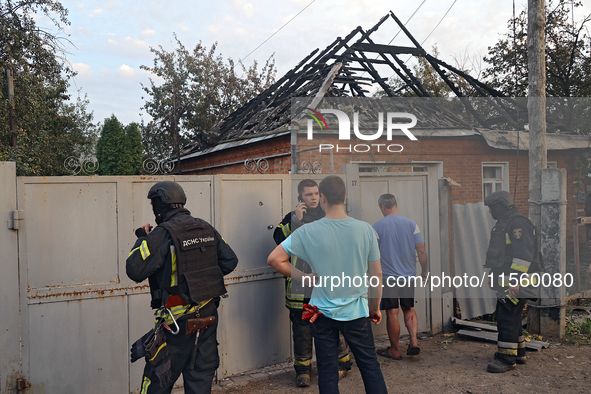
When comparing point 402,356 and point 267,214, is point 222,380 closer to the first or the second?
point 267,214

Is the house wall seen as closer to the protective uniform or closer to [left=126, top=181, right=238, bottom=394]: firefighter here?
the protective uniform

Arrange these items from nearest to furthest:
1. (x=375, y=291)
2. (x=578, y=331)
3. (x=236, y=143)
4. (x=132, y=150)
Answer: (x=375, y=291) → (x=578, y=331) → (x=236, y=143) → (x=132, y=150)

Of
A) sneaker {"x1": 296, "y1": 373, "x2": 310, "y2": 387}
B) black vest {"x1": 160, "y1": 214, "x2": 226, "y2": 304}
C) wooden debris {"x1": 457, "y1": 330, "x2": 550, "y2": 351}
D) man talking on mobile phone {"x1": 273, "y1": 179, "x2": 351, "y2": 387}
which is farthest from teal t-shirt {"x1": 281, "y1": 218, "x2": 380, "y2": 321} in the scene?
wooden debris {"x1": 457, "y1": 330, "x2": 550, "y2": 351}

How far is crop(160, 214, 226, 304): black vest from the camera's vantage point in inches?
122

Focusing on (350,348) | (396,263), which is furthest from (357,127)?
(350,348)

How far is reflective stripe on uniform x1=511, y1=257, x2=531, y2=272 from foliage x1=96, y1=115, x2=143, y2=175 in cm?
928

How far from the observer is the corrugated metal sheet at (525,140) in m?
12.2

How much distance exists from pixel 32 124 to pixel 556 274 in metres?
11.0

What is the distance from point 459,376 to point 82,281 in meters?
3.76

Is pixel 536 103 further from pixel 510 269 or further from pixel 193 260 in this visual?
pixel 193 260

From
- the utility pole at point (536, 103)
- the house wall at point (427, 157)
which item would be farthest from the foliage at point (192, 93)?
the utility pole at point (536, 103)

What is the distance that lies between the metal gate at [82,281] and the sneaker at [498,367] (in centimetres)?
255

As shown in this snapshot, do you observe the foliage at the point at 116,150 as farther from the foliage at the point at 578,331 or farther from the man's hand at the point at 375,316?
the foliage at the point at 578,331

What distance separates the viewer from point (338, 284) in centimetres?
312
